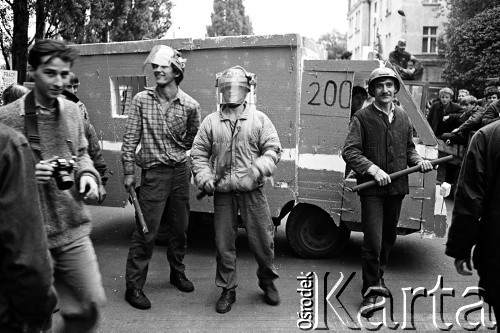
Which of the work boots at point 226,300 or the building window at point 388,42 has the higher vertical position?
the building window at point 388,42

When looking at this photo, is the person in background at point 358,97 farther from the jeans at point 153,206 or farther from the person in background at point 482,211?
the person in background at point 482,211

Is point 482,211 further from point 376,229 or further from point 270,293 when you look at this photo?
point 270,293

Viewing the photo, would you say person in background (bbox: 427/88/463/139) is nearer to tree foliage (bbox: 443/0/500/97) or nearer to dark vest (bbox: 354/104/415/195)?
dark vest (bbox: 354/104/415/195)

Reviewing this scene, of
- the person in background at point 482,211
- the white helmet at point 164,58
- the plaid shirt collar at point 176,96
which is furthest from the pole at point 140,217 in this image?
the person in background at point 482,211

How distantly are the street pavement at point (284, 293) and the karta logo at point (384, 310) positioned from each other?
1 cm

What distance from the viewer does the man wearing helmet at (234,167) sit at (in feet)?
16.4

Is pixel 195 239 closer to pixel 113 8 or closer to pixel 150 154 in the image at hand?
pixel 150 154

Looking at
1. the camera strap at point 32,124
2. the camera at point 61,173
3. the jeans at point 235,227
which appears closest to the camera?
→ the camera at point 61,173

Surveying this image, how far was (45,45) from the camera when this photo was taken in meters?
3.27

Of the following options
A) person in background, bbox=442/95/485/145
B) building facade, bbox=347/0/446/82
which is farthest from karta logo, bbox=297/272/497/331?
building facade, bbox=347/0/446/82

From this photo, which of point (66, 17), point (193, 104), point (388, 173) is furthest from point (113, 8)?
point (388, 173)

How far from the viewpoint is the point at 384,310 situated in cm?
506

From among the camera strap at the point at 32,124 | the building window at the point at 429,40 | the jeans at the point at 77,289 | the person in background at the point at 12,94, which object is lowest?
the jeans at the point at 77,289

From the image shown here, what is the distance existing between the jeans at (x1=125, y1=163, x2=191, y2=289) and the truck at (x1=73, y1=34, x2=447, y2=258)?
126cm
